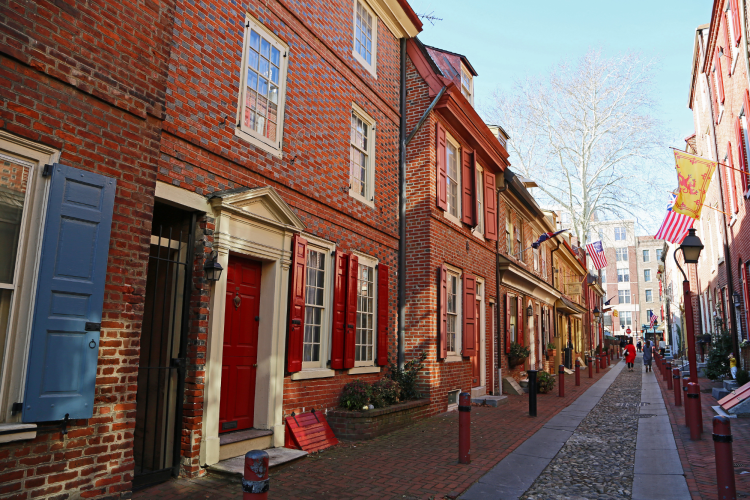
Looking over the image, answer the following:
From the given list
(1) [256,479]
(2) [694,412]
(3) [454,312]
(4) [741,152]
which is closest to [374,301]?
(3) [454,312]

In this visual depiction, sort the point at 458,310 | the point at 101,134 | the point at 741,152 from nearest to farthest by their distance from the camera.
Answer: the point at 101,134 < the point at 458,310 < the point at 741,152

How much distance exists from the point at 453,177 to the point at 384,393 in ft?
19.5

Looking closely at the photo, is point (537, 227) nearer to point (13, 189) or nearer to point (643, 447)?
point (643, 447)

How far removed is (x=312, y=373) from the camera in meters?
7.57

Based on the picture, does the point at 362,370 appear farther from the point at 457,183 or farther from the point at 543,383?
the point at 543,383

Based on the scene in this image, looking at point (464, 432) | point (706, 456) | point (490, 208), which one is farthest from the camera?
point (490, 208)

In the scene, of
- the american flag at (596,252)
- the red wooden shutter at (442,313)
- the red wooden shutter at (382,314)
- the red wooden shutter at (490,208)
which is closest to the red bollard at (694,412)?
the red wooden shutter at (442,313)

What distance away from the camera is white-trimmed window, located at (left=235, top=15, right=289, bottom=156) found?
6769mm

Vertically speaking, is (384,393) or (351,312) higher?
(351,312)

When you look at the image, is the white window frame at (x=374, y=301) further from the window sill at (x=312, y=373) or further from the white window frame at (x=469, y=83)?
the white window frame at (x=469, y=83)

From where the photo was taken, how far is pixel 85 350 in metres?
4.09

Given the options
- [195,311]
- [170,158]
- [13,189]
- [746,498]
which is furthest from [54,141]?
[746,498]

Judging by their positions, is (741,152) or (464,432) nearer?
(464,432)

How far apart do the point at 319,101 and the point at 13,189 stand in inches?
206
